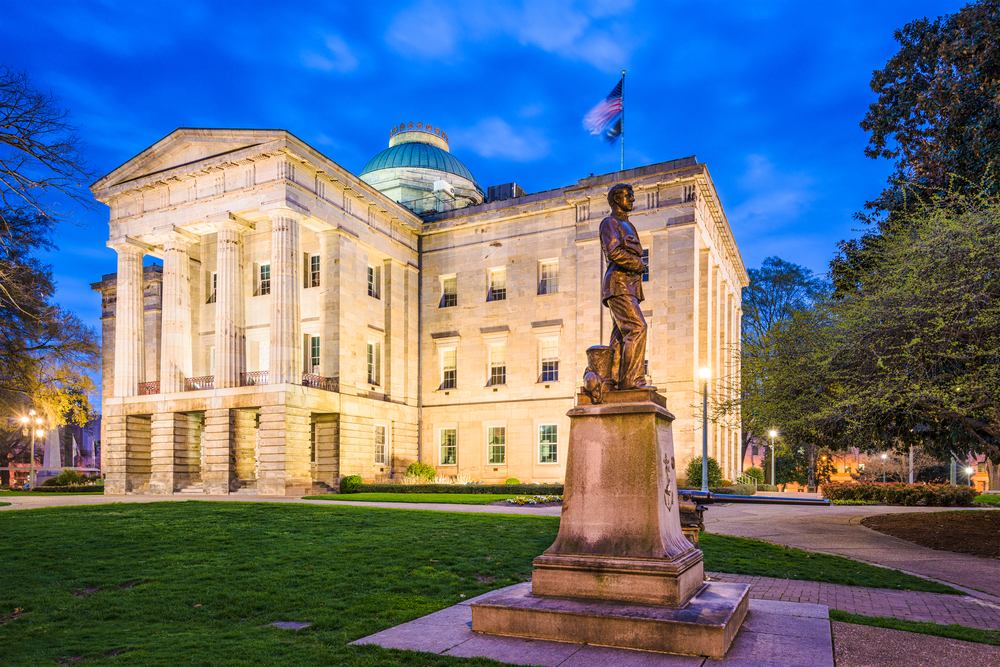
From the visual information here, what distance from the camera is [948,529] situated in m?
18.1

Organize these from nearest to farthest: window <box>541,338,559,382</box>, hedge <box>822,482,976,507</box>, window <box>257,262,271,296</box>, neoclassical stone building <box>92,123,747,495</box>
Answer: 1. hedge <box>822,482,976,507</box>
2. neoclassical stone building <box>92,123,747,495</box>
3. window <box>541,338,559,382</box>
4. window <box>257,262,271,296</box>

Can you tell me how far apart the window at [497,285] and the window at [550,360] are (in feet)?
13.4

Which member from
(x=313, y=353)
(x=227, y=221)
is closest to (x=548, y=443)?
(x=313, y=353)

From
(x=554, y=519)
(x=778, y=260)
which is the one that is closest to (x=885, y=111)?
(x=554, y=519)

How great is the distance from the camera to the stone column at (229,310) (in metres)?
33.3

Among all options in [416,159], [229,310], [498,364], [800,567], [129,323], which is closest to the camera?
[800,567]

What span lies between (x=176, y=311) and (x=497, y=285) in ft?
58.9

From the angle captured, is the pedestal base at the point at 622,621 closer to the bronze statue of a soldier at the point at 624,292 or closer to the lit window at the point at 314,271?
the bronze statue of a soldier at the point at 624,292

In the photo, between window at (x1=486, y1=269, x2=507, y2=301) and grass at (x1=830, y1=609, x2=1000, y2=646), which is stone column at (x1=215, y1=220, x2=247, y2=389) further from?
grass at (x1=830, y1=609, x2=1000, y2=646)

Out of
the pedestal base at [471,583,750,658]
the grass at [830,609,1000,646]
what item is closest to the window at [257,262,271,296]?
the pedestal base at [471,583,750,658]

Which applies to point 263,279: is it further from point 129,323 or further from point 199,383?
point 129,323

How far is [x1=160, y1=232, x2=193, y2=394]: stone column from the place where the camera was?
35.2 meters

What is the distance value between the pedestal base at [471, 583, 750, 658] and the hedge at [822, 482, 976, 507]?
26.1 meters

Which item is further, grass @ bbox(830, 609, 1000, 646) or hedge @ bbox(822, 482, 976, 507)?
hedge @ bbox(822, 482, 976, 507)
